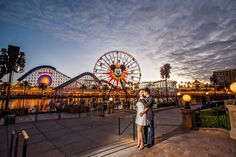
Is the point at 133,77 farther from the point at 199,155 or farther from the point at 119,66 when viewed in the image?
the point at 199,155

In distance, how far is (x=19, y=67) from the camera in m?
12.5

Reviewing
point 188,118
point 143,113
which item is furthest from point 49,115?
point 188,118

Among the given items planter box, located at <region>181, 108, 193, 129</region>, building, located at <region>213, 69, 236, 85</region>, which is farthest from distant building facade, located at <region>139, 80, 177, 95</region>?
planter box, located at <region>181, 108, 193, 129</region>

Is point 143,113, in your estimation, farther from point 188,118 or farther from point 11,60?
point 11,60

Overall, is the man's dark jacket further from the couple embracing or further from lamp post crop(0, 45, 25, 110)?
lamp post crop(0, 45, 25, 110)

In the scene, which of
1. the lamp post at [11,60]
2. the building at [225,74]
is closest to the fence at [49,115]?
the lamp post at [11,60]

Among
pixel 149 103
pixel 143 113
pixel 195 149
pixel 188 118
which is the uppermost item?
pixel 149 103

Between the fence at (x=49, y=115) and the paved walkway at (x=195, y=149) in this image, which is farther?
the fence at (x=49, y=115)

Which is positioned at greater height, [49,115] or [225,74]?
[225,74]

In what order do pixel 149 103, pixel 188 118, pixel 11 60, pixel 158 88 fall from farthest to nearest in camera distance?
pixel 158 88 → pixel 11 60 → pixel 188 118 → pixel 149 103

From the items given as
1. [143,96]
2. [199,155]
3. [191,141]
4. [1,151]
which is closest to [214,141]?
[191,141]

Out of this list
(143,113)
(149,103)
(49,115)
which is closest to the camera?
(143,113)

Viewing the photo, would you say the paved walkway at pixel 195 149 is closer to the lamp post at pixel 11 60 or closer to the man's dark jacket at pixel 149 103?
the man's dark jacket at pixel 149 103

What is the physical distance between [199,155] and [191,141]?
1262mm
